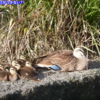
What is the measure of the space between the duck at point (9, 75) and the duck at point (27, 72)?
102 millimetres

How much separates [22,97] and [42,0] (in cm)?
225

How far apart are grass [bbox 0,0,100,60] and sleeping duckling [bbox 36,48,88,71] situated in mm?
424

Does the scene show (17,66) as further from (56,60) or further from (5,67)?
(56,60)

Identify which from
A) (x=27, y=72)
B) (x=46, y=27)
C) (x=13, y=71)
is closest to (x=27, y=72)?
(x=27, y=72)

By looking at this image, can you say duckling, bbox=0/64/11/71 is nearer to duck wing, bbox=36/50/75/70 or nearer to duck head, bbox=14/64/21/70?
duck head, bbox=14/64/21/70

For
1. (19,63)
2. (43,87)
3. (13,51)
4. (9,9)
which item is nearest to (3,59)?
(13,51)

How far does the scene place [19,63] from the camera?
197 inches

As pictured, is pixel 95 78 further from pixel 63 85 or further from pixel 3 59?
pixel 3 59

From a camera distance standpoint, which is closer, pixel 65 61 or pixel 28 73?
pixel 28 73

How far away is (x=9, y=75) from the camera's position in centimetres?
455

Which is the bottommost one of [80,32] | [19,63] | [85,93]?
[85,93]

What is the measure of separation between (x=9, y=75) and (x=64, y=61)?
101cm

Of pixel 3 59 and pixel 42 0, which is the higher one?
pixel 42 0

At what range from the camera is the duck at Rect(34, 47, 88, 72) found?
4951 millimetres
